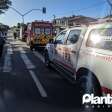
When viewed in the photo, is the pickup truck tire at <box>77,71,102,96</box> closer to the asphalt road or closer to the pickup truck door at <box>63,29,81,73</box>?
the asphalt road

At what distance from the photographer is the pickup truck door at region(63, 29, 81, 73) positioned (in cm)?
852

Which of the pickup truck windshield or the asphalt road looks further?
the asphalt road

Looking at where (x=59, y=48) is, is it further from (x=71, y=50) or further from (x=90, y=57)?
(x=90, y=57)

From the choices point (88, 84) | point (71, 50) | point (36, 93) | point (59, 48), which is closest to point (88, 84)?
point (88, 84)

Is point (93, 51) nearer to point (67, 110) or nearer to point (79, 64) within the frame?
point (79, 64)

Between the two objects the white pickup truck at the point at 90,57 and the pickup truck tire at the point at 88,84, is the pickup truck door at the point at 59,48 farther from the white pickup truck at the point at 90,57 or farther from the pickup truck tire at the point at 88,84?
the pickup truck tire at the point at 88,84

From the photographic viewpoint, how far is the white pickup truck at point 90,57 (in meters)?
6.46

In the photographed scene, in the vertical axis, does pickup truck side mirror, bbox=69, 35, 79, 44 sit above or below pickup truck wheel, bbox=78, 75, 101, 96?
above

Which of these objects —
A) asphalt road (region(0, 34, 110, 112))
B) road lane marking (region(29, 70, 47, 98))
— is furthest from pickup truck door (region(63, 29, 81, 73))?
road lane marking (region(29, 70, 47, 98))

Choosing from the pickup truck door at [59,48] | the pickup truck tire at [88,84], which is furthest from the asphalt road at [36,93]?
the pickup truck door at [59,48]

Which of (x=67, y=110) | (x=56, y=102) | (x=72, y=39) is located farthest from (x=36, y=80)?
(x=67, y=110)

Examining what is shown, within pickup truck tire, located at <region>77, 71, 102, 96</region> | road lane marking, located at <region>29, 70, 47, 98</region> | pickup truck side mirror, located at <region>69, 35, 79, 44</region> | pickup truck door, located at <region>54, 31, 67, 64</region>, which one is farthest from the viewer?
pickup truck door, located at <region>54, 31, 67, 64</region>

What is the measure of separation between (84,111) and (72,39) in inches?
111

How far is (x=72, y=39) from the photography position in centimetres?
936
